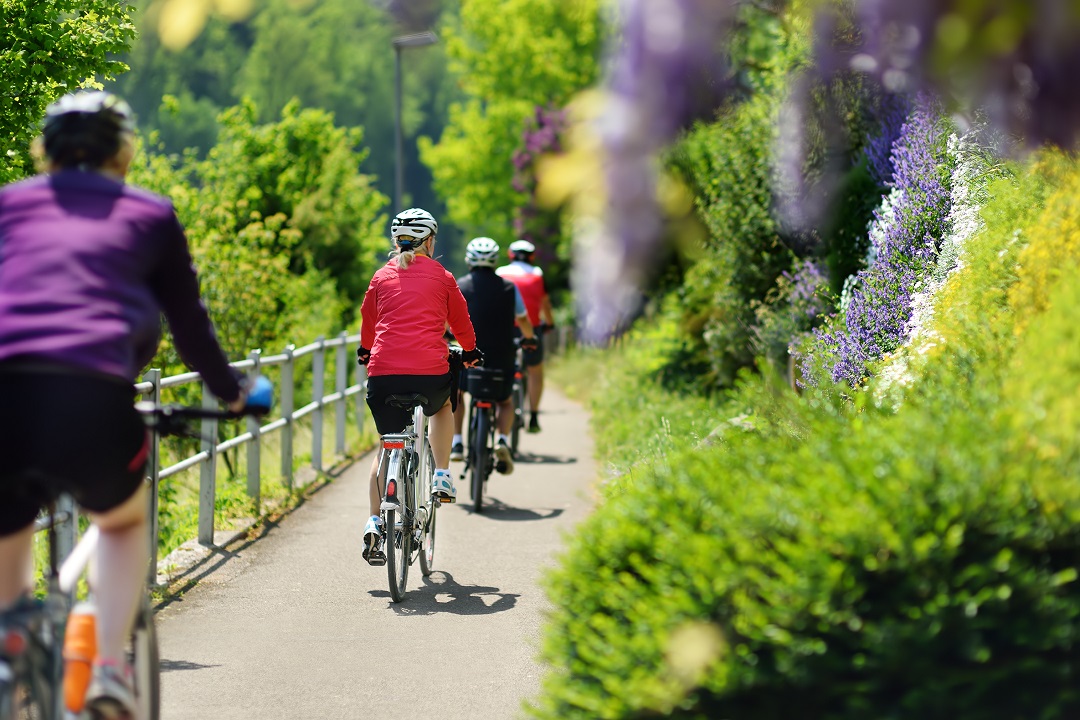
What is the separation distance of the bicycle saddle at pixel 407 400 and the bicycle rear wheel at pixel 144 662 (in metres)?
3.54

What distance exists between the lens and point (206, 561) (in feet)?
28.7

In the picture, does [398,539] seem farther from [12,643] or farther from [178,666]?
[12,643]

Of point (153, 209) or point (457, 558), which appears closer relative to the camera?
point (153, 209)

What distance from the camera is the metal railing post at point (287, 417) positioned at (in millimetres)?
11406

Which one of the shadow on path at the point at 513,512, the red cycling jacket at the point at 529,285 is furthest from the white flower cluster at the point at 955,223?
the red cycling jacket at the point at 529,285

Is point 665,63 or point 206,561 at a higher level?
point 665,63

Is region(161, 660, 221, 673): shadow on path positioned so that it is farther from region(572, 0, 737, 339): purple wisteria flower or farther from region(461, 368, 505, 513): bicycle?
region(461, 368, 505, 513): bicycle

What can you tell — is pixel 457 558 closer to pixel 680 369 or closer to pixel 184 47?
pixel 184 47

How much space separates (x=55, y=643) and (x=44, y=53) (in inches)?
224

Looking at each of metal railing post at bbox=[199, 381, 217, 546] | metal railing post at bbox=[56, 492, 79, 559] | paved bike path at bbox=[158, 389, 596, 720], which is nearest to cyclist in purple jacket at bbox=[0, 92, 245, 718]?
paved bike path at bbox=[158, 389, 596, 720]

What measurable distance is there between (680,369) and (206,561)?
988 cm

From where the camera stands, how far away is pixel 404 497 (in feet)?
25.2

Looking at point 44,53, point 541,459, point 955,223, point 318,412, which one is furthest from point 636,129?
point 541,459

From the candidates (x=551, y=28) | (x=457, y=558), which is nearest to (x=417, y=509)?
(x=457, y=558)
